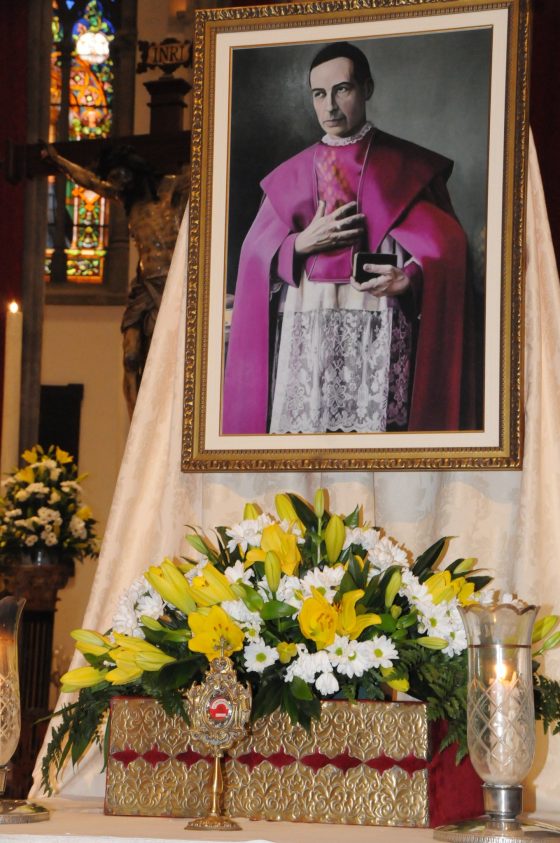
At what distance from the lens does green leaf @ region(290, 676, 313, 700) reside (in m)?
1.67

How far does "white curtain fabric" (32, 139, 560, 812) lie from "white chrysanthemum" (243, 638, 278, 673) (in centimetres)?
60

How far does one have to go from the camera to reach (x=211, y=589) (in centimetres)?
176

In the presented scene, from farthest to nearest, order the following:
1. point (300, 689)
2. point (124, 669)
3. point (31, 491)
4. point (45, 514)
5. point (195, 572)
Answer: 1. point (31, 491)
2. point (45, 514)
3. point (195, 572)
4. point (124, 669)
5. point (300, 689)

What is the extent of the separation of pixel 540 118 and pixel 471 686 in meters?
3.28

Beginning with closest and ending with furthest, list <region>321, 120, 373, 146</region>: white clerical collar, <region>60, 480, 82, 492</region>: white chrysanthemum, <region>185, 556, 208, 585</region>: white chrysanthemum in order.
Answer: <region>185, 556, 208, 585</region>: white chrysanthemum
<region>321, 120, 373, 146</region>: white clerical collar
<region>60, 480, 82, 492</region>: white chrysanthemum

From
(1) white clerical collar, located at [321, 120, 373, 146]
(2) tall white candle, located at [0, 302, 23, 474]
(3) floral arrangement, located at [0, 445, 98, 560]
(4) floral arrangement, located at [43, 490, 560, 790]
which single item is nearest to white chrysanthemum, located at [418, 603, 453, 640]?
(4) floral arrangement, located at [43, 490, 560, 790]

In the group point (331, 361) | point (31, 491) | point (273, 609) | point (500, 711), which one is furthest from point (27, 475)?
point (500, 711)

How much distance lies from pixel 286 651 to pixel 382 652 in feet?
0.39

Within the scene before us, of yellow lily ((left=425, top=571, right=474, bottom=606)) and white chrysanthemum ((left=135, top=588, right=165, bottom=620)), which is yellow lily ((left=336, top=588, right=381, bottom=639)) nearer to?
yellow lily ((left=425, top=571, right=474, bottom=606))

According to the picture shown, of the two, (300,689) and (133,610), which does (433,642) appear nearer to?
(300,689)

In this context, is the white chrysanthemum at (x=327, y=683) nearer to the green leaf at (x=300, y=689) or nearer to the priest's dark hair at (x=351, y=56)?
the green leaf at (x=300, y=689)

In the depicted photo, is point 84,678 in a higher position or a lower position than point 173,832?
higher

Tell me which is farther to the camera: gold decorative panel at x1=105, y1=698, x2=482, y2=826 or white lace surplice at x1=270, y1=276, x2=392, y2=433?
white lace surplice at x1=270, y1=276, x2=392, y2=433

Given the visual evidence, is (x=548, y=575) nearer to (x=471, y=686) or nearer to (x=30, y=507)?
(x=471, y=686)
